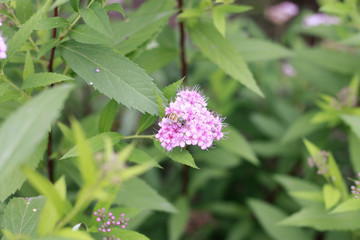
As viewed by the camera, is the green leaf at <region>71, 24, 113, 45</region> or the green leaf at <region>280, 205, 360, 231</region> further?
the green leaf at <region>280, 205, 360, 231</region>

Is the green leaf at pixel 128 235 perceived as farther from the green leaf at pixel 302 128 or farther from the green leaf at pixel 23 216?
the green leaf at pixel 302 128

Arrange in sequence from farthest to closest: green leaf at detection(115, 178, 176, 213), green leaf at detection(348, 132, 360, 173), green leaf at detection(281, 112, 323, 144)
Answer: green leaf at detection(281, 112, 323, 144) → green leaf at detection(348, 132, 360, 173) → green leaf at detection(115, 178, 176, 213)

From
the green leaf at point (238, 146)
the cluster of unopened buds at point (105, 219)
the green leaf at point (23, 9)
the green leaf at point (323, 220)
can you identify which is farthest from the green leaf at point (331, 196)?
the green leaf at point (23, 9)

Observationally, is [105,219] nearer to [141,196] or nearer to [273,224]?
[141,196]

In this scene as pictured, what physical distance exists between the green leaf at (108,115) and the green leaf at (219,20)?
0.48m

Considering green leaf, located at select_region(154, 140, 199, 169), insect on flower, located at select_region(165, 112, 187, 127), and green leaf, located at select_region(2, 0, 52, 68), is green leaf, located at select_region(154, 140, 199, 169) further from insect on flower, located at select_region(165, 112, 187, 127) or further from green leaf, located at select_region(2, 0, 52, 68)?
green leaf, located at select_region(2, 0, 52, 68)

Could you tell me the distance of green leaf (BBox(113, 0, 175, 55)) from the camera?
1511 mm

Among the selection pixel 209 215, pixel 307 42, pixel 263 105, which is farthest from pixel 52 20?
pixel 307 42

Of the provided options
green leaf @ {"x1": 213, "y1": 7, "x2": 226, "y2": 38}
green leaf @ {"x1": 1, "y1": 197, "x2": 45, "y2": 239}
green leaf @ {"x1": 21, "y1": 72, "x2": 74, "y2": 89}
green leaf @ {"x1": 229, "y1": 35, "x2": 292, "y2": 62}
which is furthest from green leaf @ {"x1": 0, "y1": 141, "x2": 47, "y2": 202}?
green leaf @ {"x1": 229, "y1": 35, "x2": 292, "y2": 62}

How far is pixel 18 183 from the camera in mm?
1245

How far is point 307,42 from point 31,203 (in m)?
4.24

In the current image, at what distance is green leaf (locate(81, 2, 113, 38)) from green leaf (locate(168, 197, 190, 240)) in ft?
3.72

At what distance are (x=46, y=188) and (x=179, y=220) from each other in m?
1.47

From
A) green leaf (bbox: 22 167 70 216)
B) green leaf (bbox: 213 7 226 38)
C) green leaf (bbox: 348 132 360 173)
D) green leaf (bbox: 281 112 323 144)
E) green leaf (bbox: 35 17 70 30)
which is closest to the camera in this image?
green leaf (bbox: 22 167 70 216)
